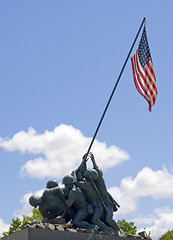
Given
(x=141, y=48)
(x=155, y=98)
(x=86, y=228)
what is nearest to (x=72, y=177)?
(x=86, y=228)

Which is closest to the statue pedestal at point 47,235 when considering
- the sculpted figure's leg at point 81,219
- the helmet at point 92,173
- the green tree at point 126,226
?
the sculpted figure's leg at point 81,219

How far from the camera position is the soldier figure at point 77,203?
1264cm

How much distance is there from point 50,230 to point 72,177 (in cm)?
234

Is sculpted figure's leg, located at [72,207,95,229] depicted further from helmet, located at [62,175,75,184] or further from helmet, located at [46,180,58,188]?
helmet, located at [46,180,58,188]

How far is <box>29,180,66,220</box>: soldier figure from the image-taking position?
41.7 ft

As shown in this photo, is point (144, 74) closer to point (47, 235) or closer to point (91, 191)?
point (91, 191)

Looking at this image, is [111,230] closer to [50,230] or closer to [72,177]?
Result: [72,177]

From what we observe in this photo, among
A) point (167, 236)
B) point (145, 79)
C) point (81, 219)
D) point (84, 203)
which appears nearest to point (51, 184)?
point (84, 203)

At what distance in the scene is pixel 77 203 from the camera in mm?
12969

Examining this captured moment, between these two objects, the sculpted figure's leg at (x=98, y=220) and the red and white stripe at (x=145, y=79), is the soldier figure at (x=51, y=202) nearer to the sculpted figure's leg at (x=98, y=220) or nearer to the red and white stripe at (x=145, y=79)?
the sculpted figure's leg at (x=98, y=220)

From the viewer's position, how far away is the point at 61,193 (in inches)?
508

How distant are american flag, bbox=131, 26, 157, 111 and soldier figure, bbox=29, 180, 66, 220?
403 centimetres

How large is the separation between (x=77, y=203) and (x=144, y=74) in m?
4.61

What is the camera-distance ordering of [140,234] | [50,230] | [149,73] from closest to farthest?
[50,230], [140,234], [149,73]
